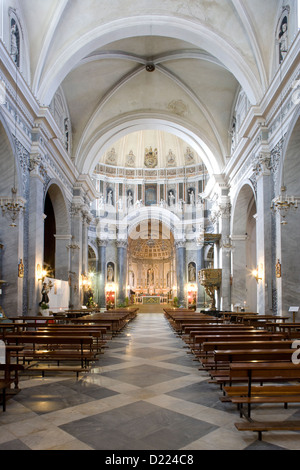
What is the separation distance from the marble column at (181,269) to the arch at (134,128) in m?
12.3

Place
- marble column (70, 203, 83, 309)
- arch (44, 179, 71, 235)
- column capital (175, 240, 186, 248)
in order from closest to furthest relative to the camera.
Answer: arch (44, 179, 71, 235)
marble column (70, 203, 83, 309)
column capital (175, 240, 186, 248)

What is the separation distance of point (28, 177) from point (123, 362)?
26.6 feet

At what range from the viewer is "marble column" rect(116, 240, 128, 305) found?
32625 mm

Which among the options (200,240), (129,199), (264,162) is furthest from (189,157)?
(264,162)

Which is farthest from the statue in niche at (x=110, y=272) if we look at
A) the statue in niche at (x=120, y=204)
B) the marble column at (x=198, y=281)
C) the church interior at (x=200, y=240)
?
the marble column at (x=198, y=281)

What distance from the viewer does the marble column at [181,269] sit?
1276 inches

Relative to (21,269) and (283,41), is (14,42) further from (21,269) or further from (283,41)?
(283,41)

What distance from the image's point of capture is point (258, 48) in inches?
519

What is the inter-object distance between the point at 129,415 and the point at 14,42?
1161 cm

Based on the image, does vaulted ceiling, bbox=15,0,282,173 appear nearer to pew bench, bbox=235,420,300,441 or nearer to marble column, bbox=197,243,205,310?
marble column, bbox=197,243,205,310

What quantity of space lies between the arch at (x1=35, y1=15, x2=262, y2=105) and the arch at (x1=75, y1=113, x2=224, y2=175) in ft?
21.9

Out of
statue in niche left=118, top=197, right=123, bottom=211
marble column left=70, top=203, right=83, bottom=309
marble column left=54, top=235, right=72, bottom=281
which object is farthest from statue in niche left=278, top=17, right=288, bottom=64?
statue in niche left=118, top=197, right=123, bottom=211

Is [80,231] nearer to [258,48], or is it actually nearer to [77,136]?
[77,136]

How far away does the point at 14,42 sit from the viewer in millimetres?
11758
